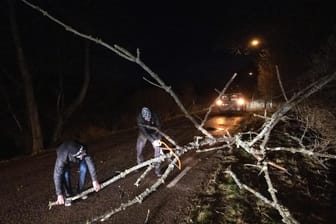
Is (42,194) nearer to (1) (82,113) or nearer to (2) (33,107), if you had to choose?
(2) (33,107)

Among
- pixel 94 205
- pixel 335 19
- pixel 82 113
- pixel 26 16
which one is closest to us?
pixel 94 205

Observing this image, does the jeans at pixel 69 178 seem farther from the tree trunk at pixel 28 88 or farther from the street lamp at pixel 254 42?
the street lamp at pixel 254 42

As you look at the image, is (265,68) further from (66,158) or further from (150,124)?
(66,158)

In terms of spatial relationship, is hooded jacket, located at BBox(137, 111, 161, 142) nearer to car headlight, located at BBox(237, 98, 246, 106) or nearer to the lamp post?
the lamp post

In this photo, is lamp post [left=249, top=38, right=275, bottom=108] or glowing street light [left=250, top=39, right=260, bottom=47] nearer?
glowing street light [left=250, top=39, right=260, bottom=47]

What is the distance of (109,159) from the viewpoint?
12.0 metres

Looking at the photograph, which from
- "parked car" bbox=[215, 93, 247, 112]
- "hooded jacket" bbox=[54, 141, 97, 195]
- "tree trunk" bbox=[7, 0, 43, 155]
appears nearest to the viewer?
"hooded jacket" bbox=[54, 141, 97, 195]

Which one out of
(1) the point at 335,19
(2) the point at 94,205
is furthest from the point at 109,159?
(1) the point at 335,19

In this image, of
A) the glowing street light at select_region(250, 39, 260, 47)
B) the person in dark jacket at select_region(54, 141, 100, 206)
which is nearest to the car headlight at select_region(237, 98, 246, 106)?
the glowing street light at select_region(250, 39, 260, 47)

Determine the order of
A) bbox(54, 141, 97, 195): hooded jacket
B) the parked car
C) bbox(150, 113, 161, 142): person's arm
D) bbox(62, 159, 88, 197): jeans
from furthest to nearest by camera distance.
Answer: the parked car → bbox(150, 113, 161, 142): person's arm → bbox(62, 159, 88, 197): jeans → bbox(54, 141, 97, 195): hooded jacket

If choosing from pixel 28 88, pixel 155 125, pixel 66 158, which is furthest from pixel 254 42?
pixel 66 158

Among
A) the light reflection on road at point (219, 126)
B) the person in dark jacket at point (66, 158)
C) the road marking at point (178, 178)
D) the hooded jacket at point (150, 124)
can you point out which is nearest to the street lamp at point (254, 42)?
the light reflection on road at point (219, 126)

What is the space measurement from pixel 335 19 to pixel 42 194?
11.6 m

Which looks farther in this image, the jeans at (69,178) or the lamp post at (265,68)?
the lamp post at (265,68)
